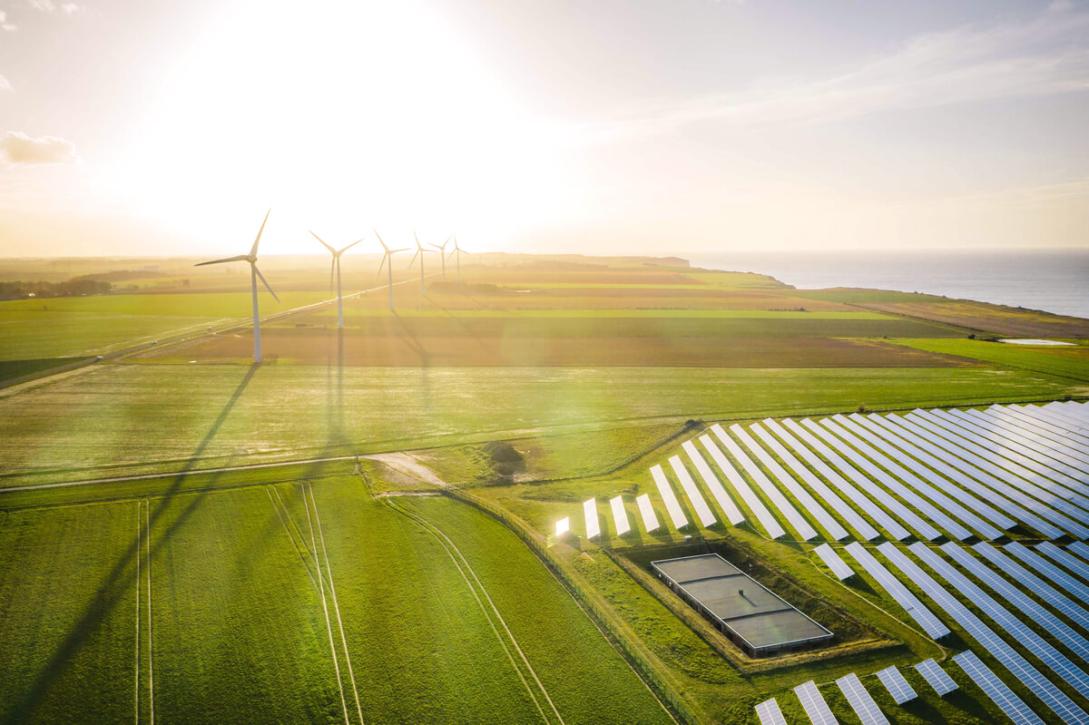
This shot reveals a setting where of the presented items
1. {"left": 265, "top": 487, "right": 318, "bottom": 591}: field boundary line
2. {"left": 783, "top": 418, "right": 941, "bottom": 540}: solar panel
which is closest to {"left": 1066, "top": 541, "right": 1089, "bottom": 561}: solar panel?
{"left": 783, "top": 418, "right": 941, "bottom": 540}: solar panel

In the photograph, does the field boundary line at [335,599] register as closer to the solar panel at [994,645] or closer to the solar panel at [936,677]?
the solar panel at [936,677]

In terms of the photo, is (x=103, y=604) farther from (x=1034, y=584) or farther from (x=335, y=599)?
(x=1034, y=584)

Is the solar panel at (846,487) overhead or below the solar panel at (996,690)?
overhead

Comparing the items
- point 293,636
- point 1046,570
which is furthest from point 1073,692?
point 293,636

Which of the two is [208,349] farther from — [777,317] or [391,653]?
[777,317]

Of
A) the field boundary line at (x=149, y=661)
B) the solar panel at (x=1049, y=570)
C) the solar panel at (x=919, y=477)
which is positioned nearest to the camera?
the field boundary line at (x=149, y=661)

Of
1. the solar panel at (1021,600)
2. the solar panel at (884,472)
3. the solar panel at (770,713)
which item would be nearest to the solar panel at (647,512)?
the solar panel at (770,713)

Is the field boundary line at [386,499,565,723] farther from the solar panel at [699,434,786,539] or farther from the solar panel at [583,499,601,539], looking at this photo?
the solar panel at [699,434,786,539]
